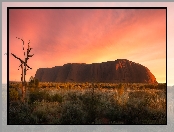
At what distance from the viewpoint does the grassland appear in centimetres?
730

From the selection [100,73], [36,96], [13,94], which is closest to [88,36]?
[100,73]

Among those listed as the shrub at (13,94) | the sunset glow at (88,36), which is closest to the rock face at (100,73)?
the sunset glow at (88,36)

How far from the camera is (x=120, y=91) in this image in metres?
7.56

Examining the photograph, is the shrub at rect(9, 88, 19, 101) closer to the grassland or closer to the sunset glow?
the grassland

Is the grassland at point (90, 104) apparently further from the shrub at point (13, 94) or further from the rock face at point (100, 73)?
the rock face at point (100, 73)

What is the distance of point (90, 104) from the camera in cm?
748

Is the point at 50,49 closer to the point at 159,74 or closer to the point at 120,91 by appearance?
the point at 120,91

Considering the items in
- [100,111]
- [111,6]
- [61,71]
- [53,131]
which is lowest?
[53,131]

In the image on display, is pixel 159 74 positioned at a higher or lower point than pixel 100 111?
higher

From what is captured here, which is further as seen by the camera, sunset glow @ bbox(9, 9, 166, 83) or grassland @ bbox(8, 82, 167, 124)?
sunset glow @ bbox(9, 9, 166, 83)

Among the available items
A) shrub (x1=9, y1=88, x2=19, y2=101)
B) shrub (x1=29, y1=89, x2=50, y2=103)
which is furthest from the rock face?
shrub (x1=9, y1=88, x2=19, y2=101)

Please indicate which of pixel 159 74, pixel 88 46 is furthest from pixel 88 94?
pixel 159 74

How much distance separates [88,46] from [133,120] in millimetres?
2095

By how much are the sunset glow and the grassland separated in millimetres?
474
